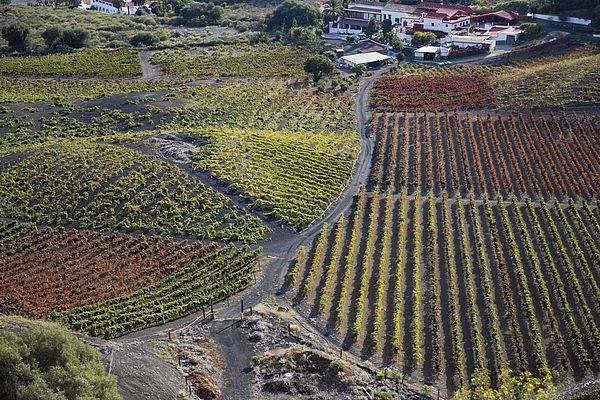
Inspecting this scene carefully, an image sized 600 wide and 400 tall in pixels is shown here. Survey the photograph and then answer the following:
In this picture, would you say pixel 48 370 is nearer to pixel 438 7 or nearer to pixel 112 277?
pixel 112 277

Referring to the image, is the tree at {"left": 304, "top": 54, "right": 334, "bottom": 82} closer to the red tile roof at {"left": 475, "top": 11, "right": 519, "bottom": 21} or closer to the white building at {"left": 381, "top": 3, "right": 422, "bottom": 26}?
the white building at {"left": 381, "top": 3, "right": 422, "bottom": 26}

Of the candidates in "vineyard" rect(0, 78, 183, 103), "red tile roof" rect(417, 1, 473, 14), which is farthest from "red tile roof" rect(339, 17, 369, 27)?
"vineyard" rect(0, 78, 183, 103)

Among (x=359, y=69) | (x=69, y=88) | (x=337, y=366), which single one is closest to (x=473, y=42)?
(x=359, y=69)

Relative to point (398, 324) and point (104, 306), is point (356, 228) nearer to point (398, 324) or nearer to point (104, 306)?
point (398, 324)

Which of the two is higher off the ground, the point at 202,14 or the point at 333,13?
the point at 333,13

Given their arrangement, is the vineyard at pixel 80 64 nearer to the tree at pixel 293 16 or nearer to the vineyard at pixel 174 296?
the tree at pixel 293 16

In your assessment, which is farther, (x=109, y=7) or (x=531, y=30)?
(x=109, y=7)
